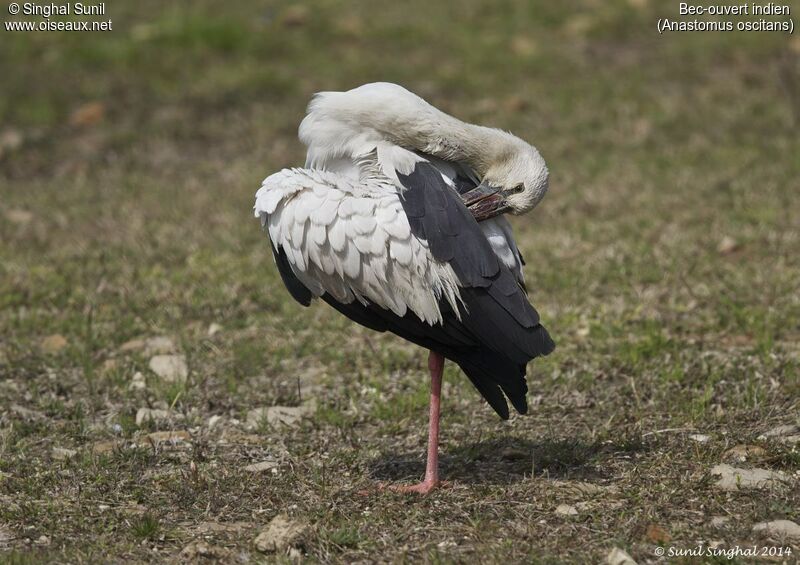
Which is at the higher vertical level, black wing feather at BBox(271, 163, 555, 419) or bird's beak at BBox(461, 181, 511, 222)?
bird's beak at BBox(461, 181, 511, 222)

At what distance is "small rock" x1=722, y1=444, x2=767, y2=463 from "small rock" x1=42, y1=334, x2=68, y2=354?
3145 millimetres

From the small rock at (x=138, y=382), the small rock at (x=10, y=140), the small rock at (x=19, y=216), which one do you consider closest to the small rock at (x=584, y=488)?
the small rock at (x=138, y=382)

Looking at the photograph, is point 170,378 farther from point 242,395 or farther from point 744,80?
point 744,80

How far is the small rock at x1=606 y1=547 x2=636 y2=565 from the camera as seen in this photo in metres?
3.34

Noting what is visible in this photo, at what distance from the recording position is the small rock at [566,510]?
379 centimetres

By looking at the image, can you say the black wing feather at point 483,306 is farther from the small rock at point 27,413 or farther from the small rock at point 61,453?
the small rock at point 27,413

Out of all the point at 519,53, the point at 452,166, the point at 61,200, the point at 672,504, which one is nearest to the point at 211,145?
the point at 61,200

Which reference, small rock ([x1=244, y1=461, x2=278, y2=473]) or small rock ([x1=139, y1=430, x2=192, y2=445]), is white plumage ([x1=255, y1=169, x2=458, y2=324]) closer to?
small rock ([x1=244, y1=461, x2=278, y2=473])

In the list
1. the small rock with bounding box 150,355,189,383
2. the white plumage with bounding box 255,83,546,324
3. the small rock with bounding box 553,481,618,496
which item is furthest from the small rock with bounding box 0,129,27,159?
the small rock with bounding box 553,481,618,496

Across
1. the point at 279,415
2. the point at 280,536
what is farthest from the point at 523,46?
the point at 280,536

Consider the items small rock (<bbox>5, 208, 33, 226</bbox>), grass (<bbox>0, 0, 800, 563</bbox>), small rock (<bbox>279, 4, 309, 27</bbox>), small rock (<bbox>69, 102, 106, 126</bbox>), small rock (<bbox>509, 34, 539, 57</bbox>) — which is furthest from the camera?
small rock (<bbox>279, 4, 309, 27</bbox>)

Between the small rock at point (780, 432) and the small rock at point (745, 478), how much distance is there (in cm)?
33

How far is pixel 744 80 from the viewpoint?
Answer: 9.66 metres

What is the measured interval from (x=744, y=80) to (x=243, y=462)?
22.1 feet
